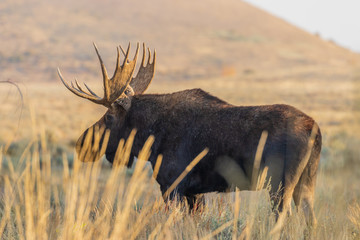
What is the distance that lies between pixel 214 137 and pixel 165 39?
68.0 m

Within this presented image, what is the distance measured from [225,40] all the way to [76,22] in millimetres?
21139

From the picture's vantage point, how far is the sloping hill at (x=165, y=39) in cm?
5428

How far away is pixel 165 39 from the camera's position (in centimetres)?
7181

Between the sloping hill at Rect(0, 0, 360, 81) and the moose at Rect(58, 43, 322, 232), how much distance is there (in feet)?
138

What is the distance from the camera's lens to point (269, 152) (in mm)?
4359

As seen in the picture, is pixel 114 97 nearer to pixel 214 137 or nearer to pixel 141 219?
pixel 214 137

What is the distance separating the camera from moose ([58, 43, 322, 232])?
434cm

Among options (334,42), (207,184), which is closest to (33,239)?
(207,184)

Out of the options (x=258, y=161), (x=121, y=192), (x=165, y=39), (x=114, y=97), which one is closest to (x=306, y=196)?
(x=258, y=161)

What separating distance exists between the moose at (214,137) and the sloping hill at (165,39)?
42.0 m

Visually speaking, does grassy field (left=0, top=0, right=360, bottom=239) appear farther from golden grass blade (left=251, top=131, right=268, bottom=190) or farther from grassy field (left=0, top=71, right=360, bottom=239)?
golden grass blade (left=251, top=131, right=268, bottom=190)

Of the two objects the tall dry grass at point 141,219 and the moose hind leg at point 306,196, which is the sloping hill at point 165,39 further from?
the moose hind leg at point 306,196

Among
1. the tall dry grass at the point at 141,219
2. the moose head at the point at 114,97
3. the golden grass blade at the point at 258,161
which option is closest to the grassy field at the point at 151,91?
the tall dry grass at the point at 141,219

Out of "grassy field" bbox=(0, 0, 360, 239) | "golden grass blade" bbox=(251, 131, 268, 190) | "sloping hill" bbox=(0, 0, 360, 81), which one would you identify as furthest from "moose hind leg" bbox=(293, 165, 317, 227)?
"sloping hill" bbox=(0, 0, 360, 81)
